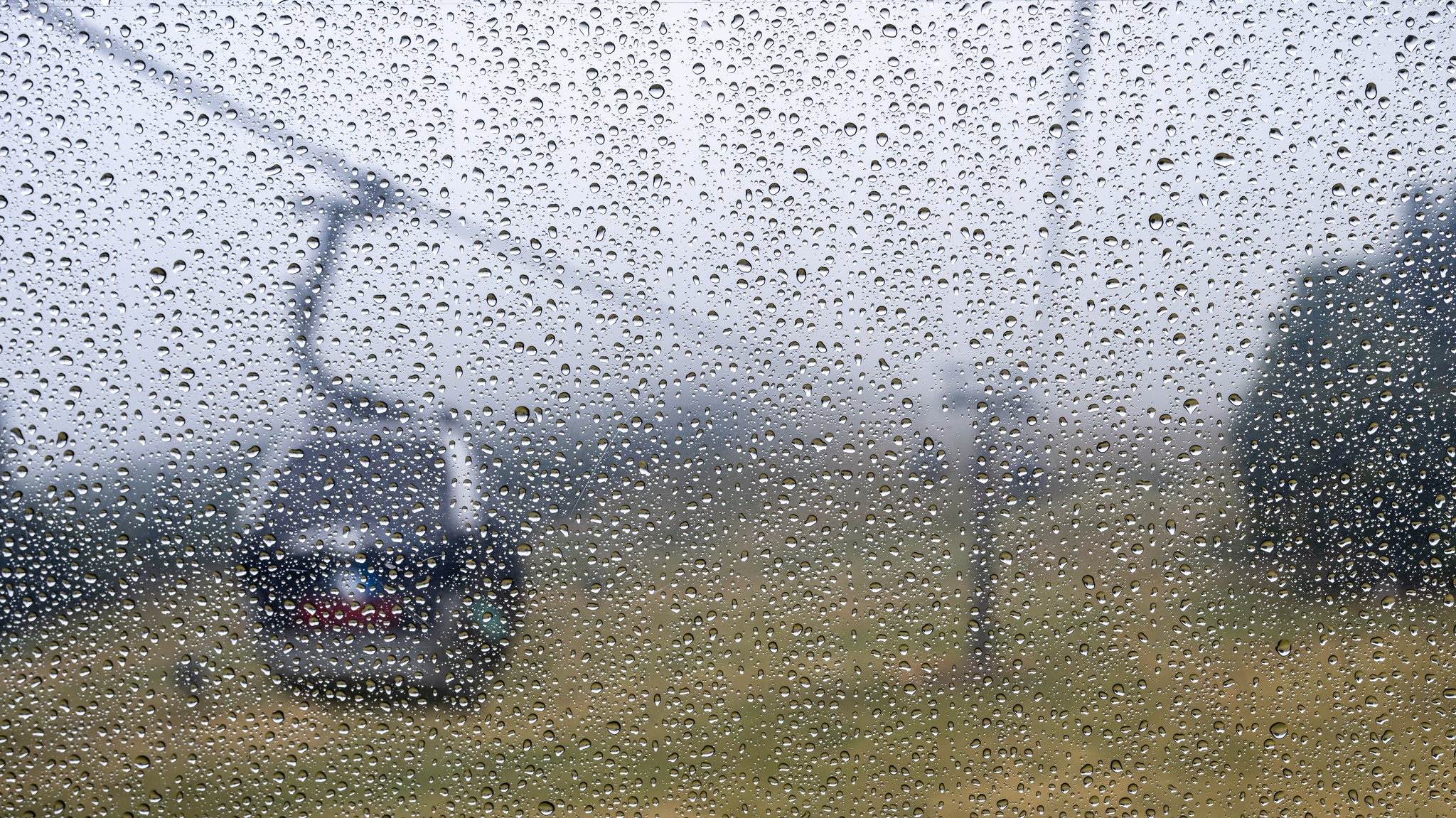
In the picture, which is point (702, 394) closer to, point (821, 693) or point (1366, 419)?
point (821, 693)

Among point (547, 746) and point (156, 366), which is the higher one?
point (156, 366)

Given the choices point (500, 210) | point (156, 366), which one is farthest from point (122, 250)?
point (500, 210)

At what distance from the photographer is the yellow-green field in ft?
2.38

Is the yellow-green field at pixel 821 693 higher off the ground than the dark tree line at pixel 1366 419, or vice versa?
the dark tree line at pixel 1366 419

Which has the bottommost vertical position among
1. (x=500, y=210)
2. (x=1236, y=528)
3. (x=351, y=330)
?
(x=1236, y=528)

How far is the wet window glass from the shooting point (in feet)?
2.36

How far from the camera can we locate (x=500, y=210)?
73 centimetres

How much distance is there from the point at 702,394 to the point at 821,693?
13.0 inches

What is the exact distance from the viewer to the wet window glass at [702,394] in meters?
0.72

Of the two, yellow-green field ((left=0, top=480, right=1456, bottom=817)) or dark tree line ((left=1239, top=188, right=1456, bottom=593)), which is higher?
dark tree line ((left=1239, top=188, right=1456, bottom=593))

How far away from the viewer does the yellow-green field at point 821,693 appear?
727 mm

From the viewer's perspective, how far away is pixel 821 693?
0.75m

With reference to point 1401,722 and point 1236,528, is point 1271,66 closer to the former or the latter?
point 1236,528

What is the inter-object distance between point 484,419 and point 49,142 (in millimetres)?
513
